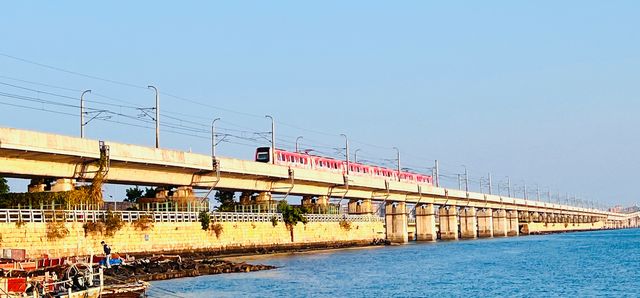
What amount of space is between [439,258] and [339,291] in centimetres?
3789

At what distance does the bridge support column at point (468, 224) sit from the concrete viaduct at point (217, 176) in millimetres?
6867

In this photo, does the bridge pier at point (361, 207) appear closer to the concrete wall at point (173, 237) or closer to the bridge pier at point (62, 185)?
the concrete wall at point (173, 237)

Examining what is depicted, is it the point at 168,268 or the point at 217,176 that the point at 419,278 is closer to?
the point at 168,268

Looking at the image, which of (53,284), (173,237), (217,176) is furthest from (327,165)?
(53,284)

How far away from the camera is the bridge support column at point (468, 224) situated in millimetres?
177125

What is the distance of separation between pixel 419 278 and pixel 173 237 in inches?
874

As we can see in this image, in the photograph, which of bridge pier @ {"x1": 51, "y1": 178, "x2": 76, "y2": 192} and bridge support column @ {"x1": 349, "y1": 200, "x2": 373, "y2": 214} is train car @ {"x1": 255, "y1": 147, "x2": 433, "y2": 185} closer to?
bridge support column @ {"x1": 349, "y1": 200, "x2": 373, "y2": 214}

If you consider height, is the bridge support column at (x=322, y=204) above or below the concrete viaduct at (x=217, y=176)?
below

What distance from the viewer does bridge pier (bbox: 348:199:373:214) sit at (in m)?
128

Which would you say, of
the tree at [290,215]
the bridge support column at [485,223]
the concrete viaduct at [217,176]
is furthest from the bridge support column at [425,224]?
the tree at [290,215]

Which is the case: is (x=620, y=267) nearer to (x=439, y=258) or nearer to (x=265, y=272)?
(x=439, y=258)

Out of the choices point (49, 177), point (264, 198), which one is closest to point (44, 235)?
point (49, 177)

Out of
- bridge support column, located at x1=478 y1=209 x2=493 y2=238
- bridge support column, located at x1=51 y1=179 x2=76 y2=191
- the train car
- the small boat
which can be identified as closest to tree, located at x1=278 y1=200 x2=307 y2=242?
the train car

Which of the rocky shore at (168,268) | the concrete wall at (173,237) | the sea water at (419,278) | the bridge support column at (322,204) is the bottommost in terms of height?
the sea water at (419,278)
